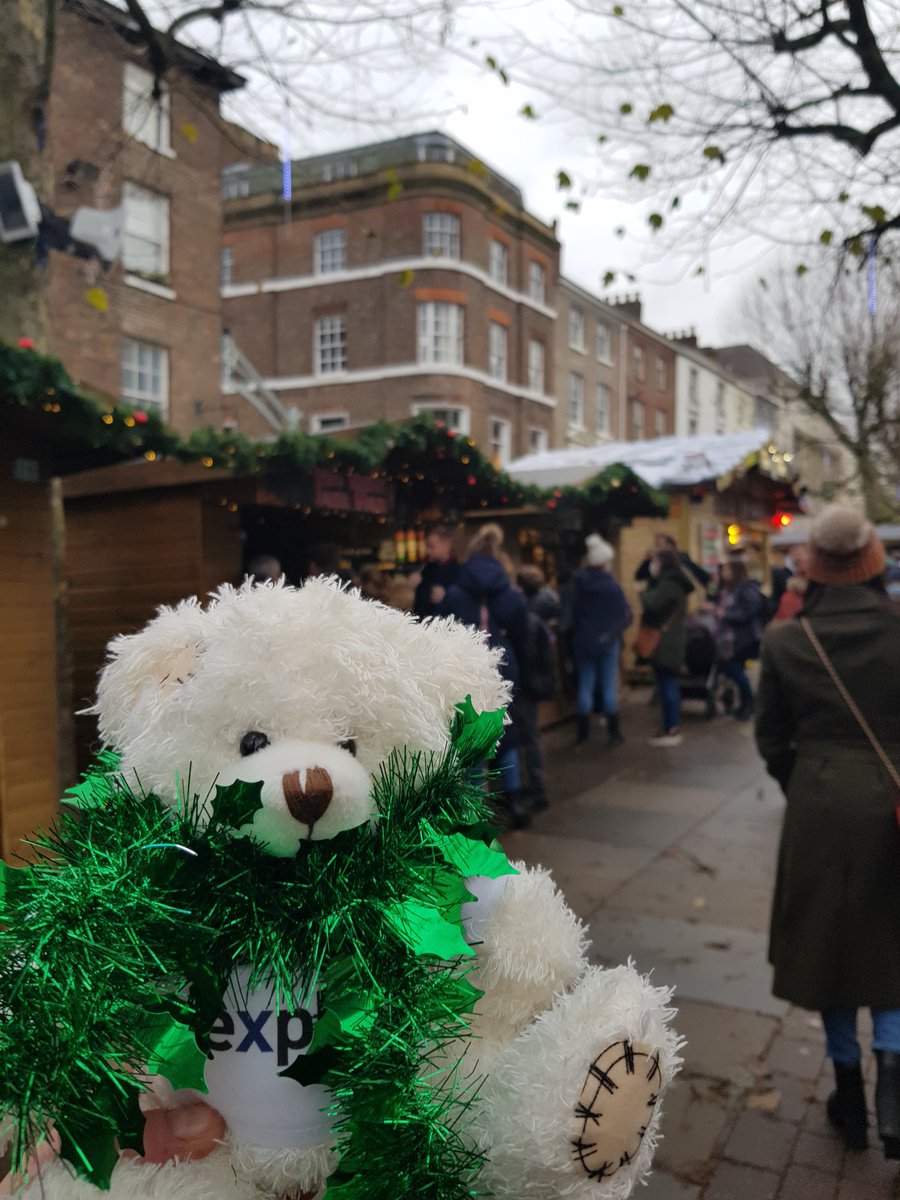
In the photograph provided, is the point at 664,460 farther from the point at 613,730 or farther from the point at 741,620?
the point at 613,730

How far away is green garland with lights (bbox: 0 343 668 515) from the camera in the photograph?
4047 mm

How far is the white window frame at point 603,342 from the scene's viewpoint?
101 ft

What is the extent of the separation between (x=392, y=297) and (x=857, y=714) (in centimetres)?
2350

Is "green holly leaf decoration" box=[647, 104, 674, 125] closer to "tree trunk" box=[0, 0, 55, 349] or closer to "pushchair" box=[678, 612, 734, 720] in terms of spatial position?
"tree trunk" box=[0, 0, 55, 349]

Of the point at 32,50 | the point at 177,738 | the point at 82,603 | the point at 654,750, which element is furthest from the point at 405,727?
the point at 654,750

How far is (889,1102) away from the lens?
2426mm

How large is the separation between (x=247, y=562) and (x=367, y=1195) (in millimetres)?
6514

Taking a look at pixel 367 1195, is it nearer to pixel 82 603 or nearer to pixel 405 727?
pixel 405 727

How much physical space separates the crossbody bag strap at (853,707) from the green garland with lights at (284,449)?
127 inches

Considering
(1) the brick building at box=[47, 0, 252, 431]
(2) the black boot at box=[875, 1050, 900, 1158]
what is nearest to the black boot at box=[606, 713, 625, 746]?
(2) the black boot at box=[875, 1050, 900, 1158]

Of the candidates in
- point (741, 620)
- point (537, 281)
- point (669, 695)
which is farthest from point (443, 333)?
point (669, 695)

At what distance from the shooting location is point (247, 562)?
745cm

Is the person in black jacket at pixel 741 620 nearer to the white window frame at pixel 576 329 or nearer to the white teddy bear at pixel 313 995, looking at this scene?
the white teddy bear at pixel 313 995

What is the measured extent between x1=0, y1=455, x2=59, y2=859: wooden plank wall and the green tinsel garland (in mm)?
3806
